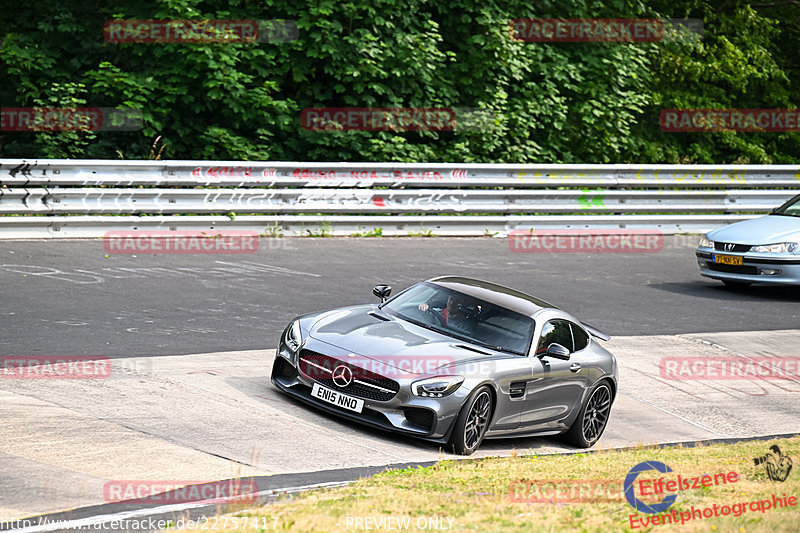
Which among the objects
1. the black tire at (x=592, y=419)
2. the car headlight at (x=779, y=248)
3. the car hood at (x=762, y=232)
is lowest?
the black tire at (x=592, y=419)

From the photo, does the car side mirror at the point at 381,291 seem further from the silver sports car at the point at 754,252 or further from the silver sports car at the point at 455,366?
the silver sports car at the point at 754,252

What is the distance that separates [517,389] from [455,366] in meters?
0.81

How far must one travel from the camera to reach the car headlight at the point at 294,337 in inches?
386

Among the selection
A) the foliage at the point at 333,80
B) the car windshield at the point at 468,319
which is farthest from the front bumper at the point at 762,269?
the car windshield at the point at 468,319

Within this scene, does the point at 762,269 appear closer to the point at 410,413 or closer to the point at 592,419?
the point at 592,419

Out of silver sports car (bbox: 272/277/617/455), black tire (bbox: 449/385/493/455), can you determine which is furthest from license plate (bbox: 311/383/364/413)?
black tire (bbox: 449/385/493/455)

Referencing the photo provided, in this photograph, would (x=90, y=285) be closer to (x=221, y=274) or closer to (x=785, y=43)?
(x=221, y=274)

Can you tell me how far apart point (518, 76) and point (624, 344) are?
1051cm

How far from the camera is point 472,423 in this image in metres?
9.31

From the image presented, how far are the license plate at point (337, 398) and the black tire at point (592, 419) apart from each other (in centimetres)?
250

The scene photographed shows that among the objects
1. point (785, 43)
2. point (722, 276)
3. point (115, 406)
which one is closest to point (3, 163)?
point (115, 406)

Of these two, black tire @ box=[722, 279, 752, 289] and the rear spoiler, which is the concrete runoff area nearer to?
the rear spoiler

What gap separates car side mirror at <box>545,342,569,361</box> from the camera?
991 centimetres

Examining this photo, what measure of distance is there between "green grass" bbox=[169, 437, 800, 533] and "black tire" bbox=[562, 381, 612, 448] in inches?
71.8
